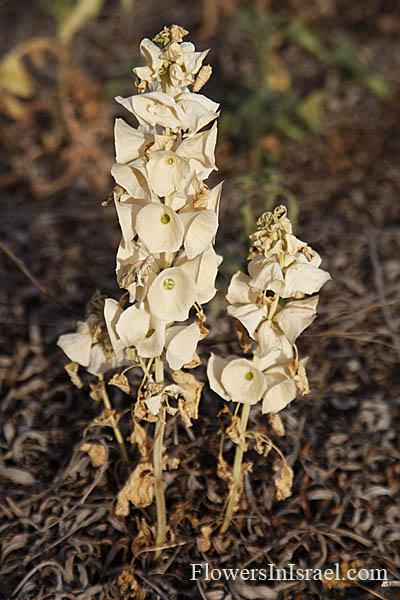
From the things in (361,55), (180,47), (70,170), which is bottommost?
(180,47)

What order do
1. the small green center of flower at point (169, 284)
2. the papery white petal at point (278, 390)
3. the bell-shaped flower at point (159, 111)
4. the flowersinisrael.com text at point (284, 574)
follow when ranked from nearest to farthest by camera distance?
the bell-shaped flower at point (159, 111) → the small green center of flower at point (169, 284) → the papery white petal at point (278, 390) → the flowersinisrael.com text at point (284, 574)

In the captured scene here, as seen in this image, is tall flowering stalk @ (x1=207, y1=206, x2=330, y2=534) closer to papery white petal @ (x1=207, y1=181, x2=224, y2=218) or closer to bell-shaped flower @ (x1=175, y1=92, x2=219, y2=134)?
papery white petal @ (x1=207, y1=181, x2=224, y2=218)

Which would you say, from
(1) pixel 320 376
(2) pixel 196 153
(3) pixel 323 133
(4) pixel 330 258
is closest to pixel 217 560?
(1) pixel 320 376

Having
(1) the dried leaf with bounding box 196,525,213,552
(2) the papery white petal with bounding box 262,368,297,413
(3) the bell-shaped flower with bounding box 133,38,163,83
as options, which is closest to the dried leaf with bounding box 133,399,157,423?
(2) the papery white petal with bounding box 262,368,297,413

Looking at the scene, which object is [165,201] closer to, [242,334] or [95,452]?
[242,334]

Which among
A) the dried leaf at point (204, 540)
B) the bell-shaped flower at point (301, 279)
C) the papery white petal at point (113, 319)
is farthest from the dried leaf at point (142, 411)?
the dried leaf at point (204, 540)

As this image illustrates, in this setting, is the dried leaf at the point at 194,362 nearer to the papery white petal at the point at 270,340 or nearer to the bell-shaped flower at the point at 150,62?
the papery white petal at the point at 270,340

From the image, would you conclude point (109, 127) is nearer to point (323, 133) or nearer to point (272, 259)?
point (323, 133)
